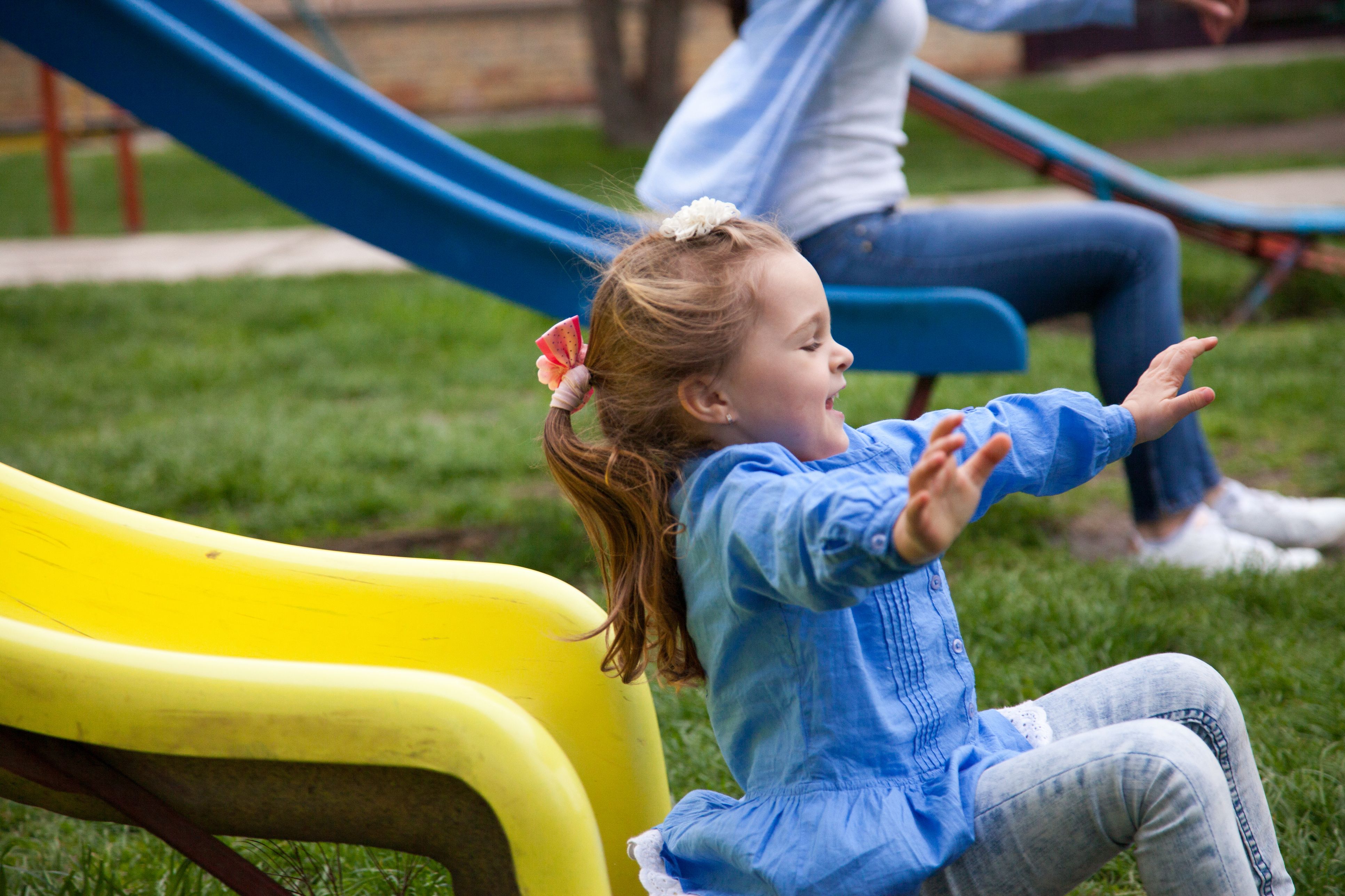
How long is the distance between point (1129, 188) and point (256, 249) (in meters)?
5.77

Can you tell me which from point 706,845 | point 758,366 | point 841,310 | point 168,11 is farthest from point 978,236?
point 168,11

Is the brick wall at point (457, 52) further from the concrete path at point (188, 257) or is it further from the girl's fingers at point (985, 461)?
the girl's fingers at point (985, 461)

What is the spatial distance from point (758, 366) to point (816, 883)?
525mm

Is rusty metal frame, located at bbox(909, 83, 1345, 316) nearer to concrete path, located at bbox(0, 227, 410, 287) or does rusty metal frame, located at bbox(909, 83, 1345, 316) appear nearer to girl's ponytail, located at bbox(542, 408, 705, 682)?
concrete path, located at bbox(0, 227, 410, 287)

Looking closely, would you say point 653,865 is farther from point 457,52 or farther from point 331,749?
point 457,52

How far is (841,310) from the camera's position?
2.74m

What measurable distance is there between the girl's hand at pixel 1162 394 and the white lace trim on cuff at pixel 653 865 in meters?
0.73

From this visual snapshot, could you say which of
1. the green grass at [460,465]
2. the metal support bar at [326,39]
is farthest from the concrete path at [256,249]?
the metal support bar at [326,39]

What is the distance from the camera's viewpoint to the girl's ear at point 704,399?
134 centimetres

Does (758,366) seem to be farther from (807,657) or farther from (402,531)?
(402,531)

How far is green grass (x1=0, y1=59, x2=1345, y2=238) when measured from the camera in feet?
31.7

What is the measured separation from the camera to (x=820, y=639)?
129 centimetres

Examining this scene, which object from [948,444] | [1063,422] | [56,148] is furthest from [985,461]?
[56,148]

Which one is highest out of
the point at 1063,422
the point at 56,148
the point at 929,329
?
the point at 1063,422
